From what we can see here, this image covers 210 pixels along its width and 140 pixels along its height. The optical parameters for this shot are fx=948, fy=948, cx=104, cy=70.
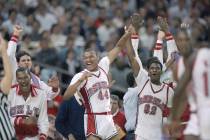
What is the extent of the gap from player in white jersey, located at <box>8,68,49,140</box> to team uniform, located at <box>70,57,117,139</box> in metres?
0.59

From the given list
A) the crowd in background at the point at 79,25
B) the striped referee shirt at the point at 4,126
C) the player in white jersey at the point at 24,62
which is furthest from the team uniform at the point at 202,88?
the crowd in background at the point at 79,25

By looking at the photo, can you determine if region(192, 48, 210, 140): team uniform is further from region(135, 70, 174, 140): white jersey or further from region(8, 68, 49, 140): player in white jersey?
region(8, 68, 49, 140): player in white jersey

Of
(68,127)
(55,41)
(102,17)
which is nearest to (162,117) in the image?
(68,127)

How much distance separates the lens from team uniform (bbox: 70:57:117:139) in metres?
12.9

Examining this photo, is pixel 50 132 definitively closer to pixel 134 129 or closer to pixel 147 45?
pixel 134 129

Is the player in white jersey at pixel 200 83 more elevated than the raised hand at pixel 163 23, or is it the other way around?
the raised hand at pixel 163 23

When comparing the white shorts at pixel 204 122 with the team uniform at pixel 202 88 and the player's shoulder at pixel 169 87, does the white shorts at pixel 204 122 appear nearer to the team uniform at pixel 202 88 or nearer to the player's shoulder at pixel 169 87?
the team uniform at pixel 202 88

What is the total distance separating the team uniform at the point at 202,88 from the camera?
9.41 metres

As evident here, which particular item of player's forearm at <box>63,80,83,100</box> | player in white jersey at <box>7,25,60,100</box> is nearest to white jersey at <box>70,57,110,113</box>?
player's forearm at <box>63,80,83,100</box>

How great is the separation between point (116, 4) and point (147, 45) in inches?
85.5

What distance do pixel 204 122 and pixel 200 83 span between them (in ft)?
1.38

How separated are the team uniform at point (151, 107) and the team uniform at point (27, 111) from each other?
51.6 inches

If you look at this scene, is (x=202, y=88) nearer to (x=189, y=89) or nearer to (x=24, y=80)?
(x=189, y=89)

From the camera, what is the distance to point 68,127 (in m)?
13.8
